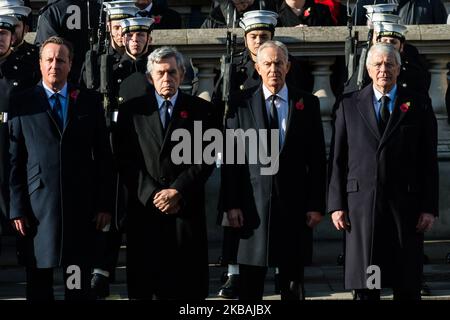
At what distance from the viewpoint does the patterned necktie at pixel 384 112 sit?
35.7ft

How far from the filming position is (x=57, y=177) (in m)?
10.8

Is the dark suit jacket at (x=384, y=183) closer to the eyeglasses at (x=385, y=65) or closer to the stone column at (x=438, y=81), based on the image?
the eyeglasses at (x=385, y=65)

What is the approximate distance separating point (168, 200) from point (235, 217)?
0.48 m

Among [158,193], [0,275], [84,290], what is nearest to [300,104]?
[158,193]

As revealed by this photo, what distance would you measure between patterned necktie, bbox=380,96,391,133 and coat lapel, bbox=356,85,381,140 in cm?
5

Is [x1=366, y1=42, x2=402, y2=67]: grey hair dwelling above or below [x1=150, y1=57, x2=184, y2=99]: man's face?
above

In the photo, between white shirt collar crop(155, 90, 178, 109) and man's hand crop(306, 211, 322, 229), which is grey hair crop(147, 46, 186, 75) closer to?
white shirt collar crop(155, 90, 178, 109)

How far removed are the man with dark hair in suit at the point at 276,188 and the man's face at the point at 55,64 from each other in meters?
1.19

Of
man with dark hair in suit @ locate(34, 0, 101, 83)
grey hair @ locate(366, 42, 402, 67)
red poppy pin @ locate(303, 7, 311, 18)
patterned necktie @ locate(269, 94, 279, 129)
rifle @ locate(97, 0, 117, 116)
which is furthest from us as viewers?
red poppy pin @ locate(303, 7, 311, 18)

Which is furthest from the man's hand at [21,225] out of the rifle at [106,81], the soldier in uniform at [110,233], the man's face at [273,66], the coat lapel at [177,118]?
the man's face at [273,66]

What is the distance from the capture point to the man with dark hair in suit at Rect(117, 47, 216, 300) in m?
10.9

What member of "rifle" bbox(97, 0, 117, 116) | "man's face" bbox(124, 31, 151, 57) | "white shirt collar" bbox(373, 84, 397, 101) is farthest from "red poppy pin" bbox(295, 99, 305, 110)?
"man's face" bbox(124, 31, 151, 57)

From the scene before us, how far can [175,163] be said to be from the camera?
10.9 meters

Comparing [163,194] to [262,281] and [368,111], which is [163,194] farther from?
[368,111]
